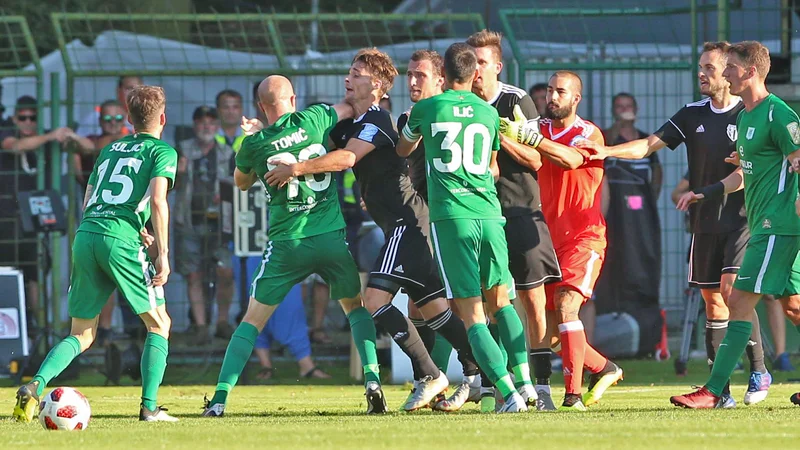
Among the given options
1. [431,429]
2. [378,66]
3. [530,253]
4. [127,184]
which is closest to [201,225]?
[378,66]

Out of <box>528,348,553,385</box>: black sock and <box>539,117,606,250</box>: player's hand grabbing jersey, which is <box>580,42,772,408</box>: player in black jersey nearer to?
<box>539,117,606,250</box>: player's hand grabbing jersey

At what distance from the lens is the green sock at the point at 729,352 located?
349 inches

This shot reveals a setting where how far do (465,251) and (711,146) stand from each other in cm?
239

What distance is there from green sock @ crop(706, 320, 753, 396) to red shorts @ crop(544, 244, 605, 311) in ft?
3.10

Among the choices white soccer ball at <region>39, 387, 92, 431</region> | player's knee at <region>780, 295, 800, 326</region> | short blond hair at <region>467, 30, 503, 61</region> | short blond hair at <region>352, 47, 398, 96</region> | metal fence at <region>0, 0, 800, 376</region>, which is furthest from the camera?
metal fence at <region>0, 0, 800, 376</region>

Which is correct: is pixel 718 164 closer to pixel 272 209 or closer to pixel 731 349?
pixel 731 349

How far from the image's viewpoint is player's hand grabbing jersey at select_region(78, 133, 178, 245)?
8.59m

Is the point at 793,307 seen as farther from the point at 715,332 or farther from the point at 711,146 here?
the point at 711,146

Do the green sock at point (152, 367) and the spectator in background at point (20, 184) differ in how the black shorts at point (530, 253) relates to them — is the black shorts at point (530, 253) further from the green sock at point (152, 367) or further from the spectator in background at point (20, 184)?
the spectator in background at point (20, 184)

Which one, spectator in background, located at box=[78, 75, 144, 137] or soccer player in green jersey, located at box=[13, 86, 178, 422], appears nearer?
soccer player in green jersey, located at box=[13, 86, 178, 422]

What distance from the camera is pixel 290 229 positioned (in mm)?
8883

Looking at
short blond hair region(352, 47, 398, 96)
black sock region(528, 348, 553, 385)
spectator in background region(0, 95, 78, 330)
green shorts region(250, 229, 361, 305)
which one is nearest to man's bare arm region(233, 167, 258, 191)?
green shorts region(250, 229, 361, 305)

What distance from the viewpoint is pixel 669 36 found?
1695cm

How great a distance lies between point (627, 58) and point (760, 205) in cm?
615
